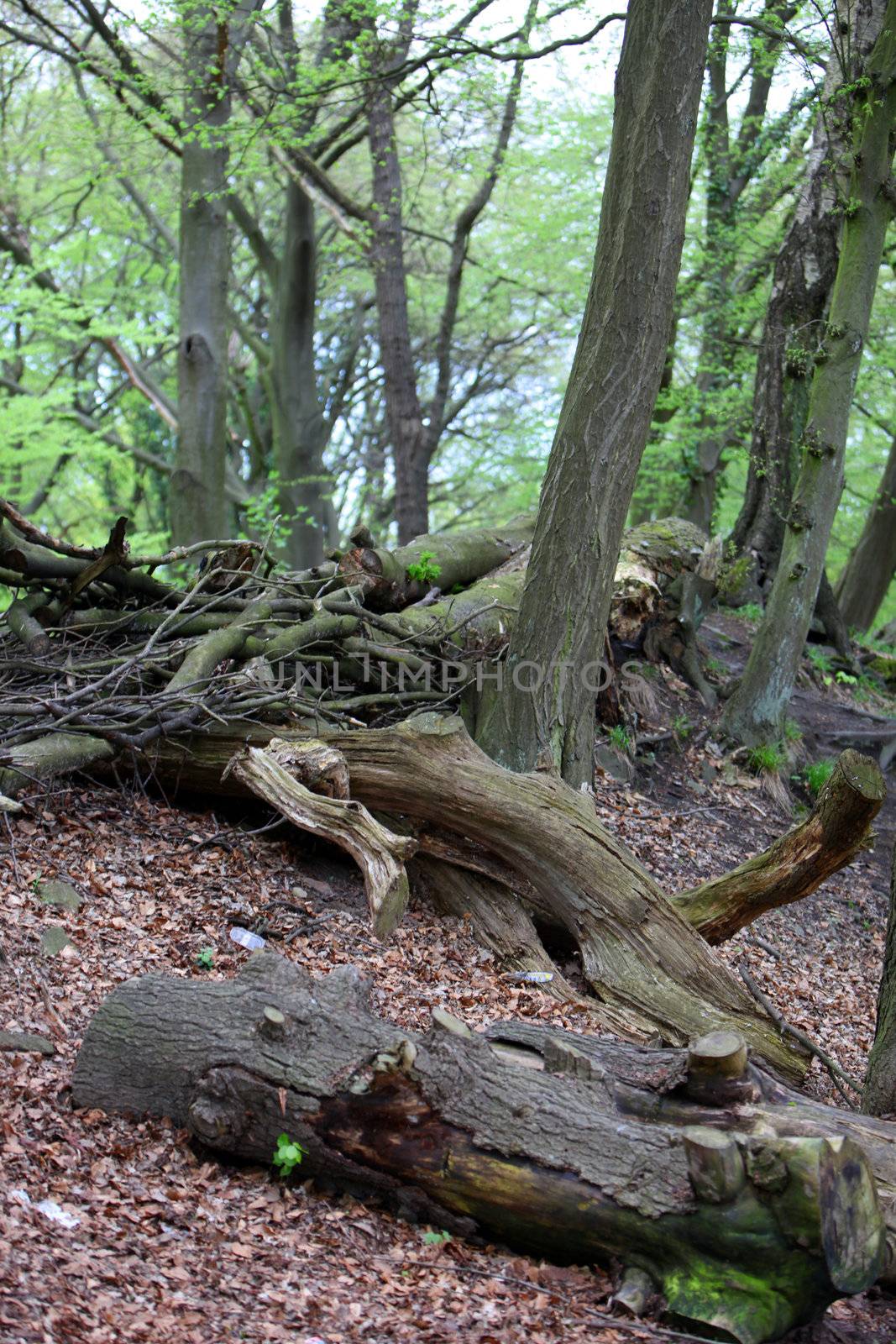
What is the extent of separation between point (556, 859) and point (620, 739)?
11.4ft

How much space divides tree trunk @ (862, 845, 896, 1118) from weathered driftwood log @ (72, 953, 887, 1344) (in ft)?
3.85

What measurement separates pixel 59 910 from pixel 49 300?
14547 mm

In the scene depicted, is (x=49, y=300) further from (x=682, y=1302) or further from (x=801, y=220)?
(x=682, y=1302)

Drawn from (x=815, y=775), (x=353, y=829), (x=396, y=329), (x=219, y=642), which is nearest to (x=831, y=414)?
(x=815, y=775)

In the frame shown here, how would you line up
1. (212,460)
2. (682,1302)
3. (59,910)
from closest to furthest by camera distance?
(682,1302), (59,910), (212,460)

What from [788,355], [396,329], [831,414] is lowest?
[831,414]

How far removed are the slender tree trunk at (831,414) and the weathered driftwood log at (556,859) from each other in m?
4.52

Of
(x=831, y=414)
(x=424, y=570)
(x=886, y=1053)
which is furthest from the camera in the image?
(x=831, y=414)

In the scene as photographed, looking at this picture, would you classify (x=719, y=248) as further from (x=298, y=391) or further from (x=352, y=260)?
(x=352, y=260)

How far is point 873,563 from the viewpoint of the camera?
16.7m

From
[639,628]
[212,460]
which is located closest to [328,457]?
[212,460]

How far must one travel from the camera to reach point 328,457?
2494 centimetres

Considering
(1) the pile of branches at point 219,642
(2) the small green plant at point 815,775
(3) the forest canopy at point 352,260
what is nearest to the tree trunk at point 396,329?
(3) the forest canopy at point 352,260

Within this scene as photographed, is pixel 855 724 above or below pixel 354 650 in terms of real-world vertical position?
below
